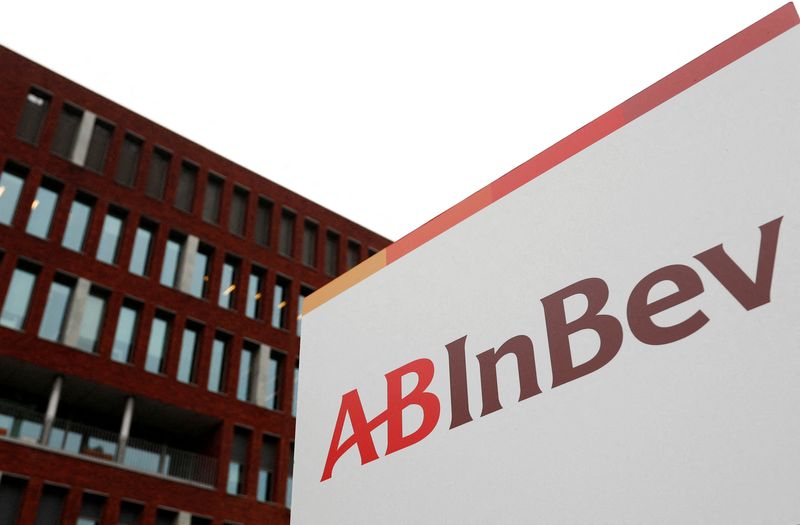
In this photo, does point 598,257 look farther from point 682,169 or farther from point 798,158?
point 798,158

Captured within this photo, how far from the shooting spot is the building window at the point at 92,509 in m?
20.5

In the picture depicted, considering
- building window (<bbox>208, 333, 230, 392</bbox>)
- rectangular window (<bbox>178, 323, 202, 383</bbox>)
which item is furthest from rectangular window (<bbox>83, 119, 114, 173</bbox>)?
building window (<bbox>208, 333, 230, 392</bbox>)

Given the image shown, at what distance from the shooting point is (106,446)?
22.2 metres

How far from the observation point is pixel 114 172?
26281mm

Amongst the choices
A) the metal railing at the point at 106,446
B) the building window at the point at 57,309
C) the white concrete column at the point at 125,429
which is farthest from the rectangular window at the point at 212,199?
the metal railing at the point at 106,446

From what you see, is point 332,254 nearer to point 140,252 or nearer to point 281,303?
point 281,303

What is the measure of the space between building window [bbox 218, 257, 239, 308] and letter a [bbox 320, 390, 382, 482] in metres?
23.3

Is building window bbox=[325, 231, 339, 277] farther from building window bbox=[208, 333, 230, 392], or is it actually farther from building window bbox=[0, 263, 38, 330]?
building window bbox=[0, 263, 38, 330]

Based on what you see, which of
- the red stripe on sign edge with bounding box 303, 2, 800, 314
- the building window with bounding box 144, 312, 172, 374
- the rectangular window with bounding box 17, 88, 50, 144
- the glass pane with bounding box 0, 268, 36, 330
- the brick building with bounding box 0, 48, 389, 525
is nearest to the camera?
the red stripe on sign edge with bounding box 303, 2, 800, 314

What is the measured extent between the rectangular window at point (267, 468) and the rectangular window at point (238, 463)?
21.2 inches

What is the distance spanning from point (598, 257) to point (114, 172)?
2549cm

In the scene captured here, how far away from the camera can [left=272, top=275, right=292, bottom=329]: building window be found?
28.7m

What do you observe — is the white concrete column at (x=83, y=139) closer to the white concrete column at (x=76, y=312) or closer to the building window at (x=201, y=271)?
the white concrete column at (x=76, y=312)

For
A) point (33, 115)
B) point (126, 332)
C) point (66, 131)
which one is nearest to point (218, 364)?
point (126, 332)
